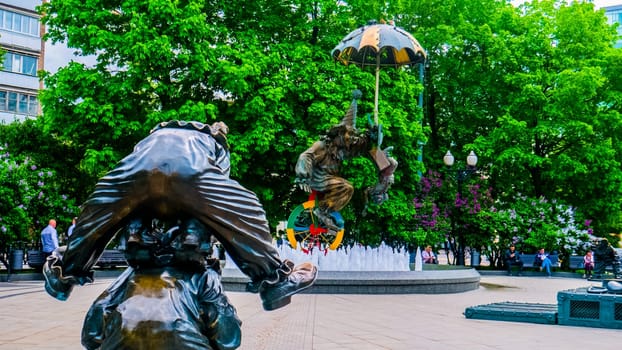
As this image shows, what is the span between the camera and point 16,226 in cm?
1989

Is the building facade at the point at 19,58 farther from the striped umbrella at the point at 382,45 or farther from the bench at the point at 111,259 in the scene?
the striped umbrella at the point at 382,45

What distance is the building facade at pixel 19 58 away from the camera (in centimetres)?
4069

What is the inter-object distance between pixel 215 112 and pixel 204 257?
760 inches

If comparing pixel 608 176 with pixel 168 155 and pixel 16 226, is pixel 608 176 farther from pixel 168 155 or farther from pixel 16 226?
pixel 168 155

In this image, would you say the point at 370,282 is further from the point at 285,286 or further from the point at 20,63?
the point at 20,63

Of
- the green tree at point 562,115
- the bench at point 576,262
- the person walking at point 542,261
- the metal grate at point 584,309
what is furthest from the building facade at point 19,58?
the metal grate at point 584,309

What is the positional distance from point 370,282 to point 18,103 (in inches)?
1334

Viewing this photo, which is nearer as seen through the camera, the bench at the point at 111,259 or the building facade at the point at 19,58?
the bench at the point at 111,259

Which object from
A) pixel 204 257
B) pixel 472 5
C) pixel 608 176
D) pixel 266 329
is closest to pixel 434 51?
pixel 472 5

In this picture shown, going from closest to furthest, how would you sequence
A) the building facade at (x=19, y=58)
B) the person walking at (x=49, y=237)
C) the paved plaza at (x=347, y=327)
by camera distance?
the paved plaza at (x=347, y=327) < the person walking at (x=49, y=237) < the building facade at (x=19, y=58)

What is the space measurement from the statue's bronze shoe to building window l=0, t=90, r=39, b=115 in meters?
42.3

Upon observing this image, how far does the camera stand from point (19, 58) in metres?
41.8

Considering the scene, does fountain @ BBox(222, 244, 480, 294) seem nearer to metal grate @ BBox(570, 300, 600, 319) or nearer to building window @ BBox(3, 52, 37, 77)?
metal grate @ BBox(570, 300, 600, 319)

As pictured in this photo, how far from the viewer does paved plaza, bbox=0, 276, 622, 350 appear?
27.2 ft
